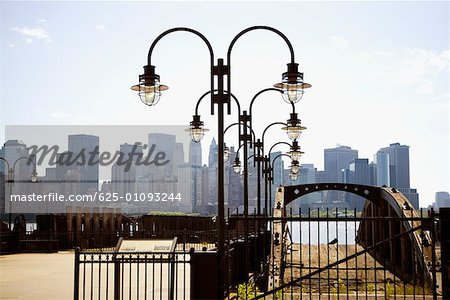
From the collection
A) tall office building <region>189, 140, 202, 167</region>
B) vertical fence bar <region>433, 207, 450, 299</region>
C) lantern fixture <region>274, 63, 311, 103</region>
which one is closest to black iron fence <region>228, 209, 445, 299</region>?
vertical fence bar <region>433, 207, 450, 299</region>

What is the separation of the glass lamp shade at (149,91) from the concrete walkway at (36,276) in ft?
20.3

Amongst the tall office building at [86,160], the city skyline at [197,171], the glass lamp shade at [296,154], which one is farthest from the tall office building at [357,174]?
the glass lamp shade at [296,154]

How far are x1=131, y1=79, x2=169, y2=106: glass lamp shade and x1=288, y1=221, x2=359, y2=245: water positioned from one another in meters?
2.90

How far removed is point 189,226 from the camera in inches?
1462

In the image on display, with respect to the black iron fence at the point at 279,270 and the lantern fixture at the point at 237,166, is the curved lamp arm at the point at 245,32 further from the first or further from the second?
the lantern fixture at the point at 237,166

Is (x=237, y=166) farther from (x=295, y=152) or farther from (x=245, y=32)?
(x=245, y=32)

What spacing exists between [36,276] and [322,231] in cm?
4476

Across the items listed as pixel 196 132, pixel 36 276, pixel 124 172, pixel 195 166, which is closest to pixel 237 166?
pixel 36 276

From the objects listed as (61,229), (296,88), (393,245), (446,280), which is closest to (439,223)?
(446,280)

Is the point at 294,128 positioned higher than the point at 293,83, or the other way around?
the point at 293,83

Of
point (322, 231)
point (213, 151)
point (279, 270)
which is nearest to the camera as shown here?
point (279, 270)

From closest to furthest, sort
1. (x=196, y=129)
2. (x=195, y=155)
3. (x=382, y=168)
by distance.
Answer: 1. (x=196, y=129)
2. (x=382, y=168)
3. (x=195, y=155)

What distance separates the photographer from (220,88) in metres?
9.80

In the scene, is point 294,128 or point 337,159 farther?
point 337,159
